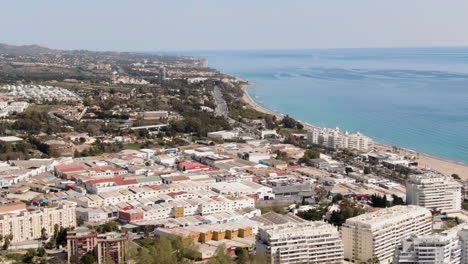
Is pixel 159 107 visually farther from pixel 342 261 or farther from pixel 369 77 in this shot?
pixel 369 77

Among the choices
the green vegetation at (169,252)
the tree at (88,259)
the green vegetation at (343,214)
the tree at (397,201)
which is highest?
the green vegetation at (169,252)

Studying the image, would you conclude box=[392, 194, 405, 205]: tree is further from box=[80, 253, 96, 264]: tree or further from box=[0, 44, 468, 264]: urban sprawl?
box=[80, 253, 96, 264]: tree

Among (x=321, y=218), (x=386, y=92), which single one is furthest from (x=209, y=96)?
(x=321, y=218)

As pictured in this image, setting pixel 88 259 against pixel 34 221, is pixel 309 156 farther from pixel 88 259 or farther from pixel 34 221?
pixel 88 259

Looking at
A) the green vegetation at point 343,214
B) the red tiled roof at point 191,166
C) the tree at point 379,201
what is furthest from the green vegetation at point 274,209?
the red tiled roof at point 191,166

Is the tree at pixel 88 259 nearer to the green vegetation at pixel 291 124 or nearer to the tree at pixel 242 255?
the tree at pixel 242 255

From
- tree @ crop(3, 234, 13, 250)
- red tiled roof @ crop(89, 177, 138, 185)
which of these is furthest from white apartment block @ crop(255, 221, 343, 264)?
red tiled roof @ crop(89, 177, 138, 185)

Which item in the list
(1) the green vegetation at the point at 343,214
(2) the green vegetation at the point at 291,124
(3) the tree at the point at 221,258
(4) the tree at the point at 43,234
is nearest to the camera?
(3) the tree at the point at 221,258
